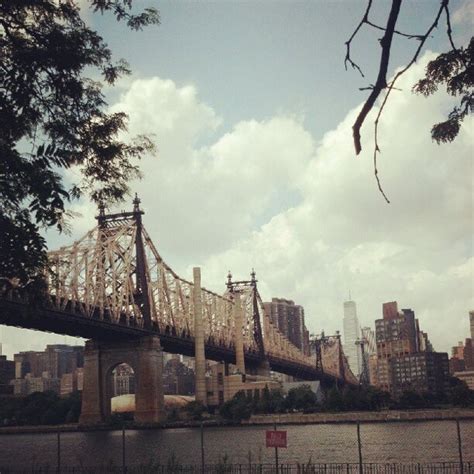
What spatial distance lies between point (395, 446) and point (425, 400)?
7605cm

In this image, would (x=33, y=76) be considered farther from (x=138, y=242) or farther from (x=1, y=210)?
(x=138, y=242)

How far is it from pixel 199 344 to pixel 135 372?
17.5 m

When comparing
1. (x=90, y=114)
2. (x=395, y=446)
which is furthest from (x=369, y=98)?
(x=395, y=446)

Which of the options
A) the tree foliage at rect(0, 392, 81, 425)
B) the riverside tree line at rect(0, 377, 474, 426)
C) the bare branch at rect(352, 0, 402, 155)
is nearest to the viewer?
the bare branch at rect(352, 0, 402, 155)

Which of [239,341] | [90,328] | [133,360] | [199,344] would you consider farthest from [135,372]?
[239,341]

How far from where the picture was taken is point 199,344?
112m

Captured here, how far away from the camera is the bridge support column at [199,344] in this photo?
362ft

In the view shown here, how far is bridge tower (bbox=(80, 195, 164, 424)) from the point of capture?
95125mm

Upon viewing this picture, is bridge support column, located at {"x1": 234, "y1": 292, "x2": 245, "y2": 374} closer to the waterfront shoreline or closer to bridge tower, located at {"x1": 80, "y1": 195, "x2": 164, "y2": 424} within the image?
the waterfront shoreline

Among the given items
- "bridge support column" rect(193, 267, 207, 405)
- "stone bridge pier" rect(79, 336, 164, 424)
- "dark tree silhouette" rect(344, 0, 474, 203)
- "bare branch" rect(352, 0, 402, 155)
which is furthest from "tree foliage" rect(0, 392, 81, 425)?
"bare branch" rect(352, 0, 402, 155)

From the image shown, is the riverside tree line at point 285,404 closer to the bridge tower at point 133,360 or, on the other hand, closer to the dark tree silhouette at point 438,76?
the bridge tower at point 133,360

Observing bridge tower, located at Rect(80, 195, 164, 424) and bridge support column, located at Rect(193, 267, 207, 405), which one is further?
bridge support column, located at Rect(193, 267, 207, 405)

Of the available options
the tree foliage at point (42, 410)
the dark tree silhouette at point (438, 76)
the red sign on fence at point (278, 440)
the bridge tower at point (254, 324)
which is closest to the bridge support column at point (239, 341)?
the bridge tower at point (254, 324)

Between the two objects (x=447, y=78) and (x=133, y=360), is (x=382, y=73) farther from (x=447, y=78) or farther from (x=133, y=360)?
(x=133, y=360)
